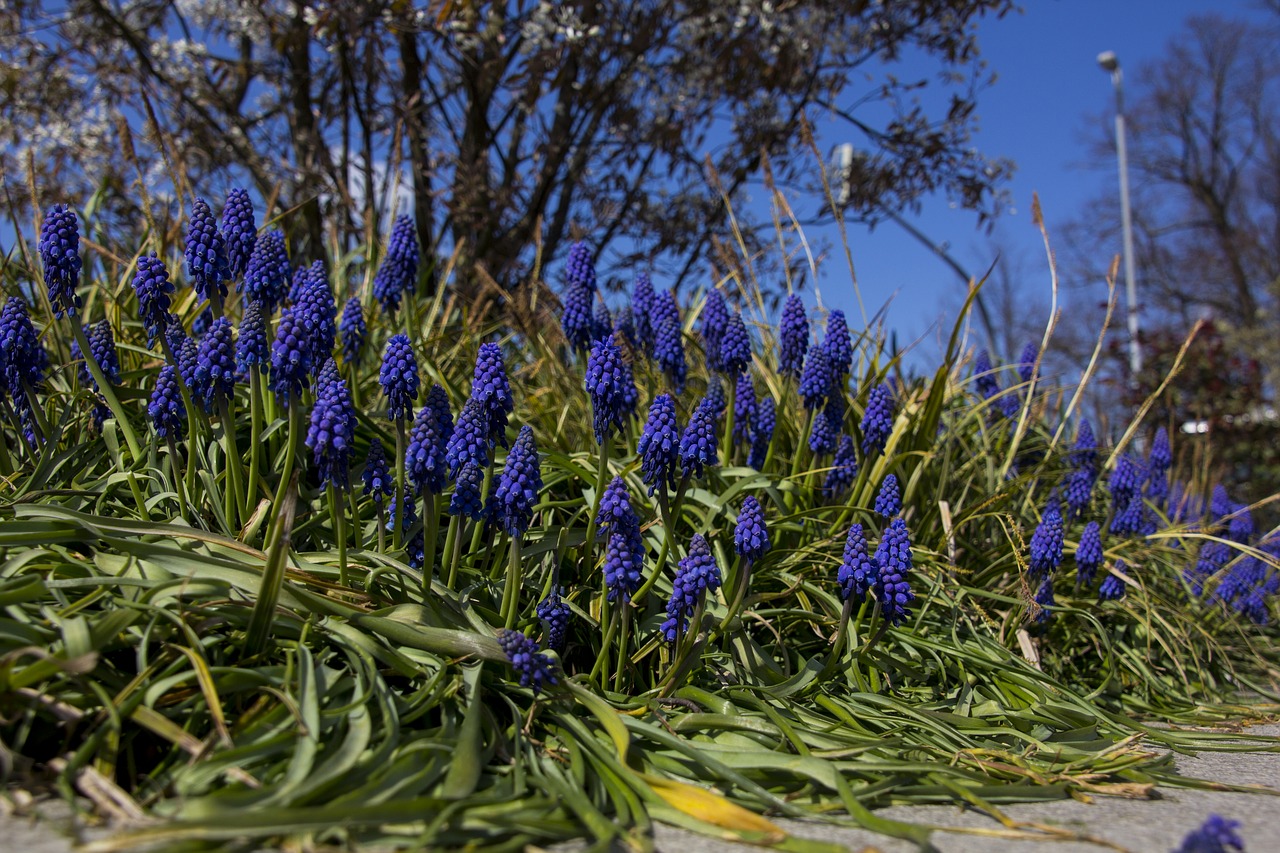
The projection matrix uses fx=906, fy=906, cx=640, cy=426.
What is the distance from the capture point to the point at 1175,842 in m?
2.09

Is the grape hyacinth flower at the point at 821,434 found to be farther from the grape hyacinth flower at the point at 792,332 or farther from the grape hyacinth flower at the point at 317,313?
the grape hyacinth flower at the point at 317,313

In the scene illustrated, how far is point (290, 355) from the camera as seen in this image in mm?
2496

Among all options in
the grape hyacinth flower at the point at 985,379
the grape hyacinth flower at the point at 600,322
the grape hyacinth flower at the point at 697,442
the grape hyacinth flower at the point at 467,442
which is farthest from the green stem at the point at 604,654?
the grape hyacinth flower at the point at 985,379

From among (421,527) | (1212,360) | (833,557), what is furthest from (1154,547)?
(1212,360)

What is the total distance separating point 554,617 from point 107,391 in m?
1.66

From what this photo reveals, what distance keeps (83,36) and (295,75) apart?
2814mm

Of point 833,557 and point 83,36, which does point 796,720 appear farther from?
point 83,36

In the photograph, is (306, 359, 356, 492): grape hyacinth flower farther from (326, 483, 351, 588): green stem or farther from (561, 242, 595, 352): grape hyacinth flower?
(561, 242, 595, 352): grape hyacinth flower

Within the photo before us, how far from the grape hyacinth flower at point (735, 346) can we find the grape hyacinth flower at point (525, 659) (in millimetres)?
1669

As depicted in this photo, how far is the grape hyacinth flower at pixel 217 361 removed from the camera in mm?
2645

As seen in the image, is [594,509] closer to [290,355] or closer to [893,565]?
[893,565]

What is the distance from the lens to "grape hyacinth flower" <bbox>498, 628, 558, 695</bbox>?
7.91 feet

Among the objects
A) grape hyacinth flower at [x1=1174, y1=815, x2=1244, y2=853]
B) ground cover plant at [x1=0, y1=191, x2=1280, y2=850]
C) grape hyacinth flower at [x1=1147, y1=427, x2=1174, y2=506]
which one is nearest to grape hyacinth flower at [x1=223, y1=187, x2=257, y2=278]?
ground cover plant at [x1=0, y1=191, x2=1280, y2=850]

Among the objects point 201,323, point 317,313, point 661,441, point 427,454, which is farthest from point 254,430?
point 201,323
